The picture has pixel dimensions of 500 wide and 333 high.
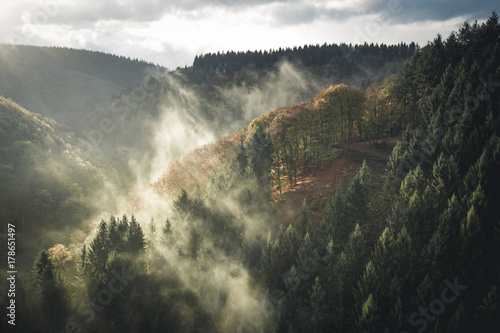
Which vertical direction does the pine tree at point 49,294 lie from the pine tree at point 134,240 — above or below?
below

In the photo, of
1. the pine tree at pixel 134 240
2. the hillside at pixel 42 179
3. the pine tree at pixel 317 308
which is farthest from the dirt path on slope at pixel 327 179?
the hillside at pixel 42 179

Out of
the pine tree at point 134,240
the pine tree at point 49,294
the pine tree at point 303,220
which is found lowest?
the pine tree at point 49,294

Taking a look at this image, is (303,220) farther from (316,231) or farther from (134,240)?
(134,240)

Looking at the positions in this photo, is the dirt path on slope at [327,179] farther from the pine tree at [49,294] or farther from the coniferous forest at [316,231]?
the pine tree at [49,294]

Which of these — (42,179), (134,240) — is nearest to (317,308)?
(134,240)

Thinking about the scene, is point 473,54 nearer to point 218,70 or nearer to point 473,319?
point 473,319

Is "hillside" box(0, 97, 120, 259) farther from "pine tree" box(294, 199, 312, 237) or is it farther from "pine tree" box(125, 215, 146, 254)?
"pine tree" box(294, 199, 312, 237)

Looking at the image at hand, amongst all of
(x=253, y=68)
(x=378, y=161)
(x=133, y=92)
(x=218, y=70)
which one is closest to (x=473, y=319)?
(x=378, y=161)

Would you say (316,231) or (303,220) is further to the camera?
(316,231)
